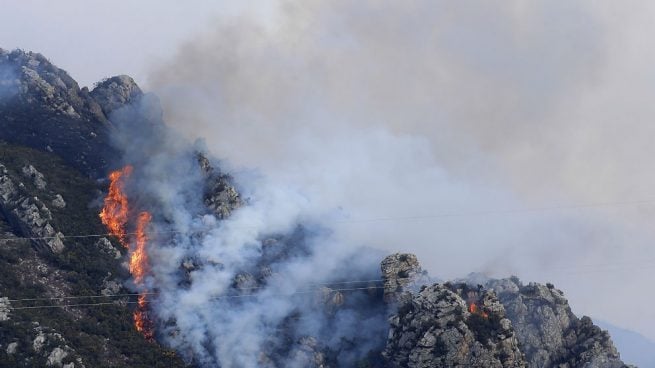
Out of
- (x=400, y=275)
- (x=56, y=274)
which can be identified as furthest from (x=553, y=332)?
(x=56, y=274)

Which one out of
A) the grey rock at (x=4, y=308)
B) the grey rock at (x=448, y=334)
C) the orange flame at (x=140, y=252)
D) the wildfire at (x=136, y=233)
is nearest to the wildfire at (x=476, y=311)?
the grey rock at (x=448, y=334)

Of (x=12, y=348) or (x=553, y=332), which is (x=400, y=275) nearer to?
(x=553, y=332)

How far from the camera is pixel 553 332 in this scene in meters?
162

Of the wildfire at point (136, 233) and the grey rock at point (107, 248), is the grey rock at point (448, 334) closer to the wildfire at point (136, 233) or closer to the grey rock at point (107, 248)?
the wildfire at point (136, 233)

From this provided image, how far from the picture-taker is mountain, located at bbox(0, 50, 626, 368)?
148000 millimetres

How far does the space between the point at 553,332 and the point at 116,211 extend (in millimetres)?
121216

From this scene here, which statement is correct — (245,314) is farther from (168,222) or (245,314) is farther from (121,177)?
(121,177)

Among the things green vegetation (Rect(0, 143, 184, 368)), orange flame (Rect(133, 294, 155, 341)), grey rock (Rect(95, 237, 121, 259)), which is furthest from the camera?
grey rock (Rect(95, 237, 121, 259))

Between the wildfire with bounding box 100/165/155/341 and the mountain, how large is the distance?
1.21 feet

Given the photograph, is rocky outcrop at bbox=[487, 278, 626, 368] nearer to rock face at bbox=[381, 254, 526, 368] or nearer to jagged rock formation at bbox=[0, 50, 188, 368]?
rock face at bbox=[381, 254, 526, 368]

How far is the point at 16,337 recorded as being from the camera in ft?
444

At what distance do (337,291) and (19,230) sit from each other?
81.2 metres

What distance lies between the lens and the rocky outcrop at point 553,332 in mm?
156875

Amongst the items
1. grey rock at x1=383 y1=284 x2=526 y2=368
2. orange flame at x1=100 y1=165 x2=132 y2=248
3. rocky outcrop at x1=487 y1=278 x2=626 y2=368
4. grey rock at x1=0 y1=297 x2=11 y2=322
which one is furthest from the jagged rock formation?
rocky outcrop at x1=487 y1=278 x2=626 y2=368
